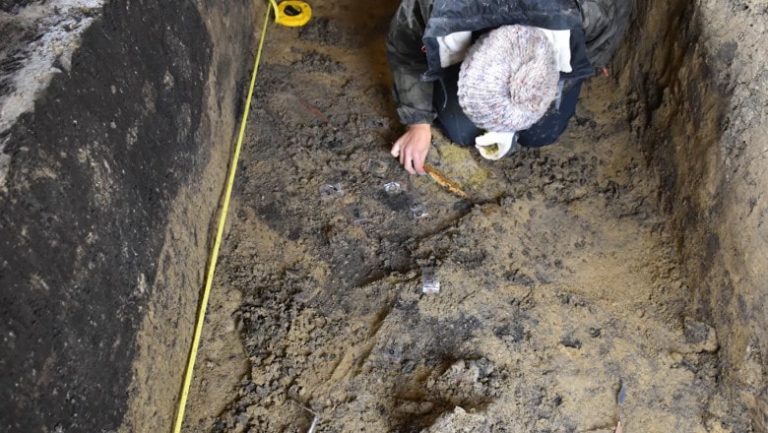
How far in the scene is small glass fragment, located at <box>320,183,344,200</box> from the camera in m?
2.27

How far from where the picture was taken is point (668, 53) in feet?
7.20

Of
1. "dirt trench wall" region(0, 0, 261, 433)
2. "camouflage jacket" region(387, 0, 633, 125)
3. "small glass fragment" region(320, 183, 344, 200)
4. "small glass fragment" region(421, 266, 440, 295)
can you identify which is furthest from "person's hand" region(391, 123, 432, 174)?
"dirt trench wall" region(0, 0, 261, 433)

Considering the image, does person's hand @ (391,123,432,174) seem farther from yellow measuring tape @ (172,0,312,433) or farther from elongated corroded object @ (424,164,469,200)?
yellow measuring tape @ (172,0,312,433)

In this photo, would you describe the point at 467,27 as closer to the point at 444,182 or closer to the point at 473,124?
the point at 473,124

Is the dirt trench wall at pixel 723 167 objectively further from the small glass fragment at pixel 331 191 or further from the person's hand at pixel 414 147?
the small glass fragment at pixel 331 191

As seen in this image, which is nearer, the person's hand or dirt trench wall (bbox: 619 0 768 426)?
dirt trench wall (bbox: 619 0 768 426)

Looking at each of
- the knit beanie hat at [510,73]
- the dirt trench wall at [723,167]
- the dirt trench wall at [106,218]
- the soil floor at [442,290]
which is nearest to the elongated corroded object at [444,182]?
the soil floor at [442,290]

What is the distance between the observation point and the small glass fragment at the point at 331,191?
2.27 m

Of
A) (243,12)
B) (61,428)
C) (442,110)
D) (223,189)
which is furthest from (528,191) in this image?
(61,428)

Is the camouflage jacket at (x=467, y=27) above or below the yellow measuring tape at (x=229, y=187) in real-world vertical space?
above

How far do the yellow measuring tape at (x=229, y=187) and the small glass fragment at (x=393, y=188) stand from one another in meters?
0.52

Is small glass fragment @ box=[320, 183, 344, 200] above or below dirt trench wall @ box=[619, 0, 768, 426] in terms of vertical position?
below

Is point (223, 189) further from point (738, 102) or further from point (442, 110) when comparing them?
point (738, 102)

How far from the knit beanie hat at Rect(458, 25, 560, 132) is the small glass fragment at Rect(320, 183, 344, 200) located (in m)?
0.63
